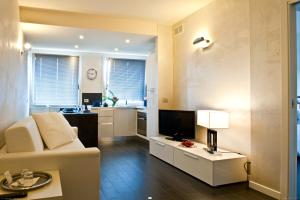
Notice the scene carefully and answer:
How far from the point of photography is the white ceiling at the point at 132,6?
3957 millimetres

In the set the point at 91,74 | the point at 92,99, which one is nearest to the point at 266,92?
the point at 92,99

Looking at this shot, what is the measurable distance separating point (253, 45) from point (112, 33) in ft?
9.22

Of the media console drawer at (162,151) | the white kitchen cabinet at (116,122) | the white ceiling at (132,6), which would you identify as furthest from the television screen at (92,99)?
the white ceiling at (132,6)

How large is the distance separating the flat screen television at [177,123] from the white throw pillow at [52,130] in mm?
1844

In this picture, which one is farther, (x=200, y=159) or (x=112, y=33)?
(x=112, y=33)

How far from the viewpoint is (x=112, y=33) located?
4.85m

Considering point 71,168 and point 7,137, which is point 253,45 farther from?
point 7,137

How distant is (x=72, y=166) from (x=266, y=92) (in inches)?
89.9

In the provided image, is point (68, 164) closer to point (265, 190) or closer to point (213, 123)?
point (213, 123)

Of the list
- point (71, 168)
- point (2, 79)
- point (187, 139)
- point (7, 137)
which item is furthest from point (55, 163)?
point (187, 139)

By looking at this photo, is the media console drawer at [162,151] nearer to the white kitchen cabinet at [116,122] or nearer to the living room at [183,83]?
the living room at [183,83]

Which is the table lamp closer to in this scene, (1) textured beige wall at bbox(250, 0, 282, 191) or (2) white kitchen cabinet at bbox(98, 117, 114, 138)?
(1) textured beige wall at bbox(250, 0, 282, 191)

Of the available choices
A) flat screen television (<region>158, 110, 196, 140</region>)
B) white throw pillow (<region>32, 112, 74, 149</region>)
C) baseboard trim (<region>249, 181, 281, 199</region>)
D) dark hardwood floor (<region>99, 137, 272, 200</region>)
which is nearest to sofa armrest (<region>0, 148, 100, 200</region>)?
dark hardwood floor (<region>99, 137, 272, 200</region>)

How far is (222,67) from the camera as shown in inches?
144
